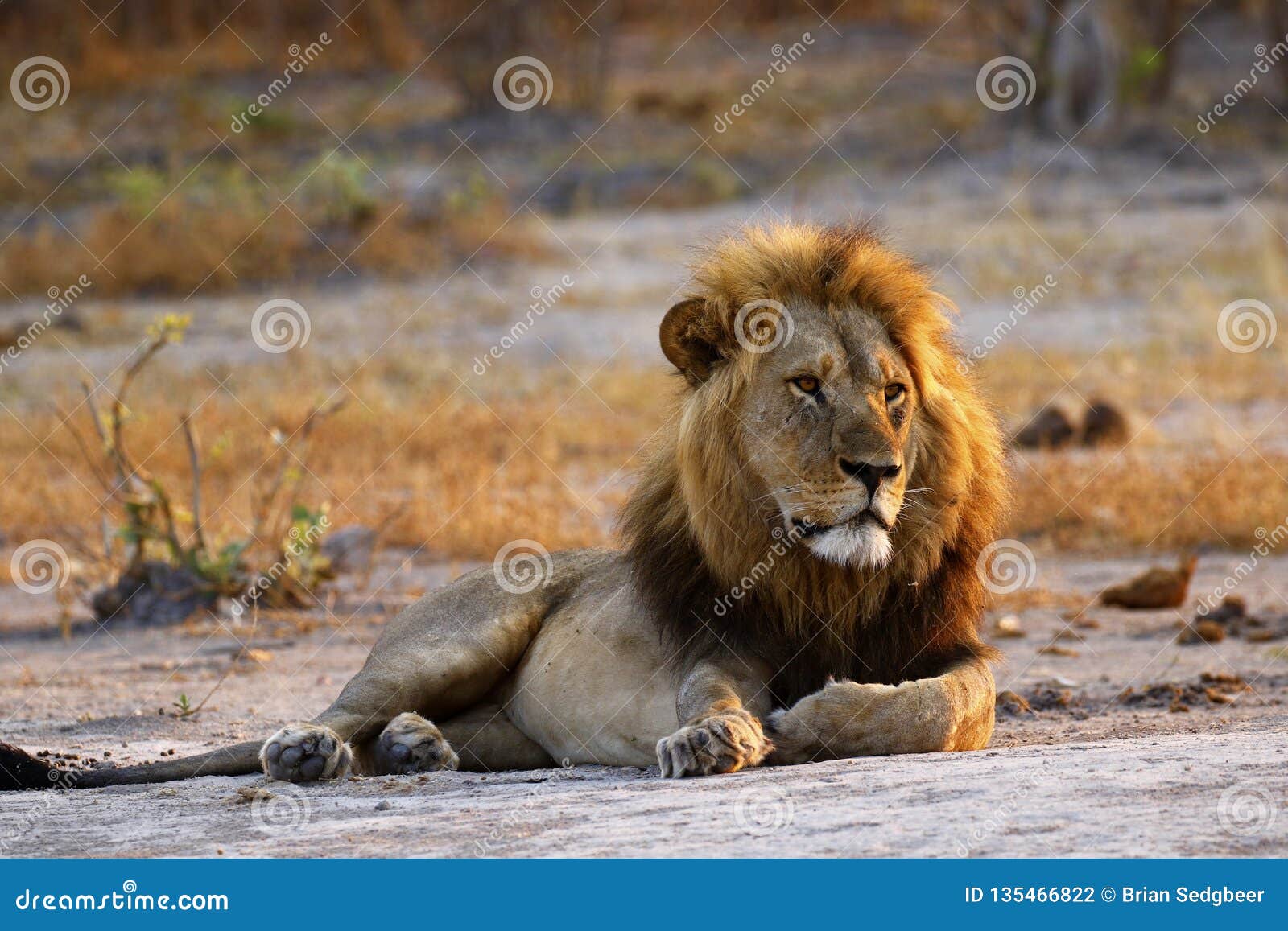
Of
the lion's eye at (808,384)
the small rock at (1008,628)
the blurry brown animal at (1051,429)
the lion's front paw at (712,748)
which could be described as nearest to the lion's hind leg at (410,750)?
the lion's front paw at (712,748)

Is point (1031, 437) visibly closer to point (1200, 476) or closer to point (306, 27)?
point (1200, 476)

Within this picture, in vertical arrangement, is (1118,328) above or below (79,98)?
below

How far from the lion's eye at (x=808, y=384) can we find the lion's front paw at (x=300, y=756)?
A: 1.54 metres

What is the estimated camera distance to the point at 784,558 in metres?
4.59

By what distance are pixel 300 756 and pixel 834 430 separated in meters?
1.62

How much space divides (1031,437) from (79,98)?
17266mm

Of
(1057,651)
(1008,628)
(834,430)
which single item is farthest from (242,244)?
(834,430)

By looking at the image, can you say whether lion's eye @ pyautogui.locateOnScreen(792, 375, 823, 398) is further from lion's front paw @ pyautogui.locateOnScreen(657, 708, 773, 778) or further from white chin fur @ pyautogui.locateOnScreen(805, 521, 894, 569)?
lion's front paw @ pyautogui.locateOnScreen(657, 708, 773, 778)

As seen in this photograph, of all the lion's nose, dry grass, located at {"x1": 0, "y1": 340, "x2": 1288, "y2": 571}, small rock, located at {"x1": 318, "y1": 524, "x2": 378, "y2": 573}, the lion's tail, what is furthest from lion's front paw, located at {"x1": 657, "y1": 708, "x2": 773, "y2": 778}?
small rock, located at {"x1": 318, "y1": 524, "x2": 378, "y2": 573}

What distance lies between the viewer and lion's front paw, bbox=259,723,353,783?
→ 4746mm

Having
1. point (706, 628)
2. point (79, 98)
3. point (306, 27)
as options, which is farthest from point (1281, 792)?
point (306, 27)

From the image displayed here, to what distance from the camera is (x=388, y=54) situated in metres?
26.5

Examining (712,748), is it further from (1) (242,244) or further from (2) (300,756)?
(1) (242,244)

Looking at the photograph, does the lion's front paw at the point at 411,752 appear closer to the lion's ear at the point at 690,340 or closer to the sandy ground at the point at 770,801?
the sandy ground at the point at 770,801
